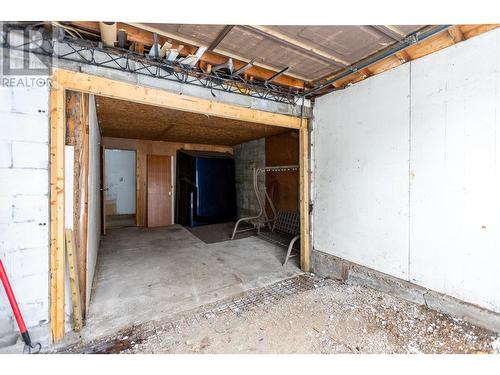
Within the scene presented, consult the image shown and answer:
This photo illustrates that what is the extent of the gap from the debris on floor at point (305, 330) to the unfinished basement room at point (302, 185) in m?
0.01

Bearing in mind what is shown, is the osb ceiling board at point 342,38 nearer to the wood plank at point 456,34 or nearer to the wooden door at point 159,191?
the wood plank at point 456,34

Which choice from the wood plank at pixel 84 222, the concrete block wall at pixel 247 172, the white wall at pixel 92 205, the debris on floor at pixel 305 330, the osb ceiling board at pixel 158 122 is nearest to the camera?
the debris on floor at pixel 305 330

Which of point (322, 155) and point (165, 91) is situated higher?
point (165, 91)

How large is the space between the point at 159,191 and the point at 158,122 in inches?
104

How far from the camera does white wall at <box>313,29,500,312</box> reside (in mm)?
1662

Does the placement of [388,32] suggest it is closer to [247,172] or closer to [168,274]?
[168,274]

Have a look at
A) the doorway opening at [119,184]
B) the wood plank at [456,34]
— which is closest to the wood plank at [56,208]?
the wood plank at [456,34]

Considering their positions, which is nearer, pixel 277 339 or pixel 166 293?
pixel 277 339

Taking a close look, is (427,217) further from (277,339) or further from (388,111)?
(277,339)

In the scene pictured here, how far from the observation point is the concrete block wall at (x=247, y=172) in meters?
5.65

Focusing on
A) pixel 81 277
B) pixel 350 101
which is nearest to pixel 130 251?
pixel 81 277

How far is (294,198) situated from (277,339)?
3.16 meters

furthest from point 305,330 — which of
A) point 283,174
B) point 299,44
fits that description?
point 283,174
